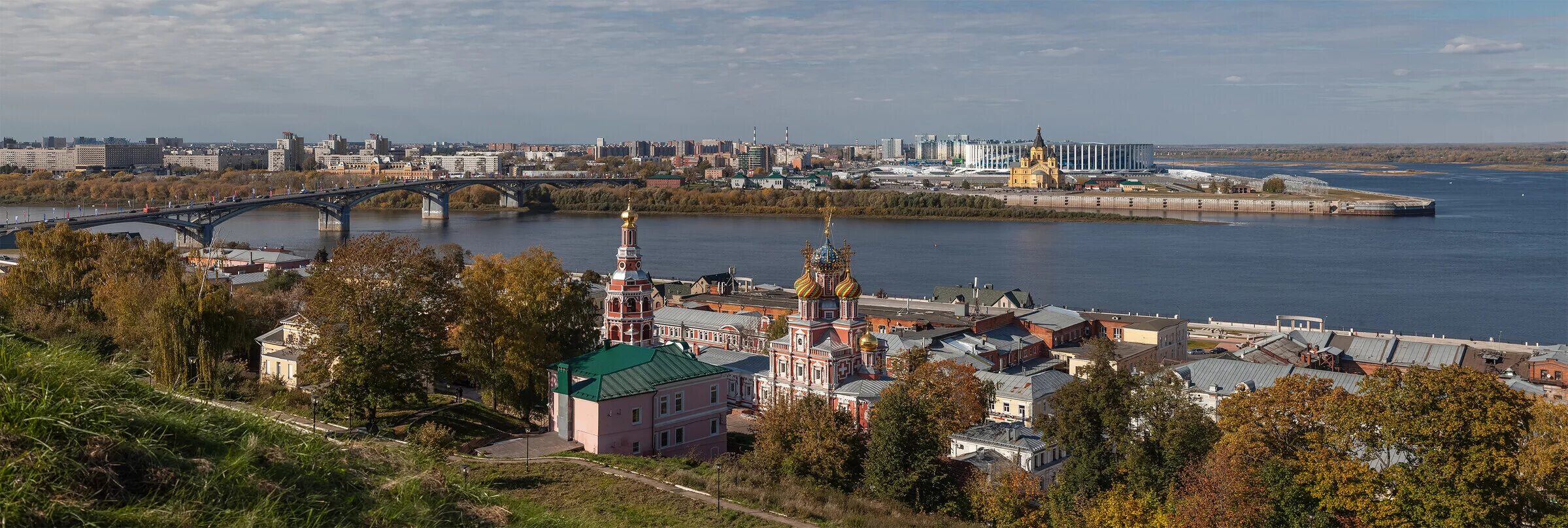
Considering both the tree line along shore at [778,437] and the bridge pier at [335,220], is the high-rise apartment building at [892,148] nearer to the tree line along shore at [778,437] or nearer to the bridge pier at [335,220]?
the bridge pier at [335,220]

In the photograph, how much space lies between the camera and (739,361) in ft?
38.3

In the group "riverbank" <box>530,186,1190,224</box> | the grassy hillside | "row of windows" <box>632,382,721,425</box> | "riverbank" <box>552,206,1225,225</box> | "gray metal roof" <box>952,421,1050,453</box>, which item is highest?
"riverbank" <box>530,186,1190,224</box>

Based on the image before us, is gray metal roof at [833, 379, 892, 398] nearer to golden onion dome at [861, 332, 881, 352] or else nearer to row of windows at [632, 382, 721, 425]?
golden onion dome at [861, 332, 881, 352]

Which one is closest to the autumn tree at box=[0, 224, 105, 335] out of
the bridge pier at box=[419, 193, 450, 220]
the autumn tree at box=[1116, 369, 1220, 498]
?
the autumn tree at box=[1116, 369, 1220, 498]

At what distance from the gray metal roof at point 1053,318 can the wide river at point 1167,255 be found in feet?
11.1

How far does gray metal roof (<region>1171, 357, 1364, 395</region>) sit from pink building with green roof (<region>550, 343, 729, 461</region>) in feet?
14.0

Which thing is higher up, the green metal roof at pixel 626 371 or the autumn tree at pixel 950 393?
the green metal roof at pixel 626 371

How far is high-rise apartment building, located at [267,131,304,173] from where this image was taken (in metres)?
69.2

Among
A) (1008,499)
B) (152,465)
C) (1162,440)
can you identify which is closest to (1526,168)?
(1162,440)

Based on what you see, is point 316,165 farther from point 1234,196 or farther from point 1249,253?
point 1249,253

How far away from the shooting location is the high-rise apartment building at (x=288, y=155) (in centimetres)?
6916

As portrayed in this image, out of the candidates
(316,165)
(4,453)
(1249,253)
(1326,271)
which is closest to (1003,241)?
(1249,253)

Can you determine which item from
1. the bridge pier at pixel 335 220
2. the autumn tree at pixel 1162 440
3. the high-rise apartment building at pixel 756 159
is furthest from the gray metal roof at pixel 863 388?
the high-rise apartment building at pixel 756 159

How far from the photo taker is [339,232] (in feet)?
114
